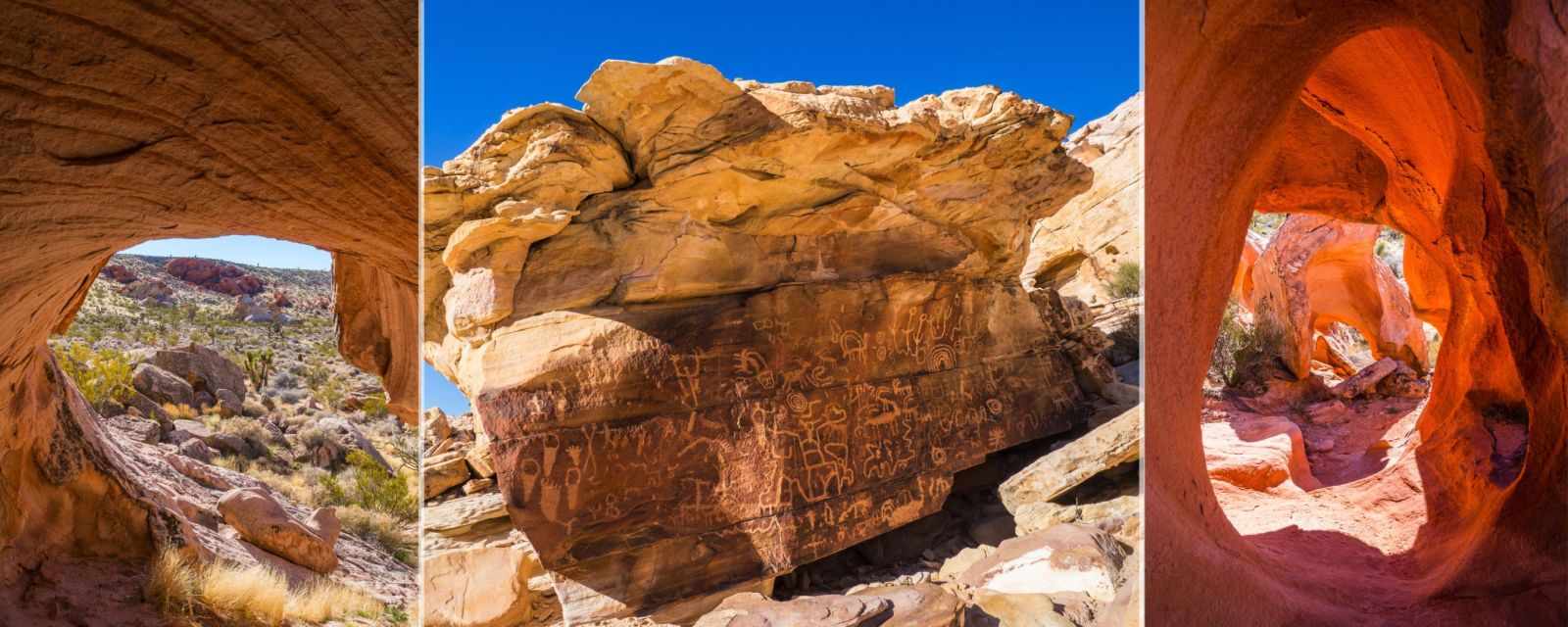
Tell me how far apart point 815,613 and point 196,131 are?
365 cm

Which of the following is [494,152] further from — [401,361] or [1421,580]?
[1421,580]

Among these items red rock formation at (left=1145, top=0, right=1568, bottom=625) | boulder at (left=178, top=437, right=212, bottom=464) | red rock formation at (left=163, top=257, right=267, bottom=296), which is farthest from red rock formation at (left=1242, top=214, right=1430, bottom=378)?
red rock formation at (left=163, top=257, right=267, bottom=296)

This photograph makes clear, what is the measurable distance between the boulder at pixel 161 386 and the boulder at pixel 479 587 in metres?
8.03

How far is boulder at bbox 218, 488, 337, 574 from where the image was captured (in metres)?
6.03

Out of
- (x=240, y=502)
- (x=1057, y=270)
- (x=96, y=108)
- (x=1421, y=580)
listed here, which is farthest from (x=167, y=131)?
(x=1057, y=270)

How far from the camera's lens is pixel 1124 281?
11.2 m

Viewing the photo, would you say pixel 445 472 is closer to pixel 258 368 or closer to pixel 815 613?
pixel 815 613

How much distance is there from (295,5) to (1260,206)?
23.7ft

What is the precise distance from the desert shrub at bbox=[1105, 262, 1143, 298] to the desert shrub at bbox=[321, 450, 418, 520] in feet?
39.6

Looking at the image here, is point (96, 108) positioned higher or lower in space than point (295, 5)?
lower

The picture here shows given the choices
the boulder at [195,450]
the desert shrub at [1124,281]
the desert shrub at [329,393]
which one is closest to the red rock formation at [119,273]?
the desert shrub at [329,393]

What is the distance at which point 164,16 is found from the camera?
5.38ft

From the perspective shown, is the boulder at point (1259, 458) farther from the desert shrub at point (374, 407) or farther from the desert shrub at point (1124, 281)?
the desert shrub at point (374, 407)

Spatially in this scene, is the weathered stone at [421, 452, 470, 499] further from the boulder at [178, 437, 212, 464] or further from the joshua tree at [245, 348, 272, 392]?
the joshua tree at [245, 348, 272, 392]
